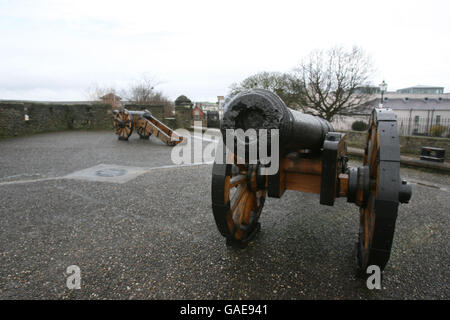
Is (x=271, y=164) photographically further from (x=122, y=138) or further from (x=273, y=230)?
(x=122, y=138)

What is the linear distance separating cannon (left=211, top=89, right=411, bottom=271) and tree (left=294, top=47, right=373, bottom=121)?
45.3 ft

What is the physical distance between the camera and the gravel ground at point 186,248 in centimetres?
221

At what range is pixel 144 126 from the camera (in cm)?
1106

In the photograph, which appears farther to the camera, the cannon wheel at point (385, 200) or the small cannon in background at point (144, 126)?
the small cannon in background at point (144, 126)

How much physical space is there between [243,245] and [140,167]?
461 centimetres

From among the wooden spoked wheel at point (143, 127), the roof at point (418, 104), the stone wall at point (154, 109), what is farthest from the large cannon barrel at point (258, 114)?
the roof at point (418, 104)

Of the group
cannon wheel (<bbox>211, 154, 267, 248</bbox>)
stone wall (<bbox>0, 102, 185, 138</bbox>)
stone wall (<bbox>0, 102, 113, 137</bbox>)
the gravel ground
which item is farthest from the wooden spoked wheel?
cannon wheel (<bbox>211, 154, 267, 248</bbox>)

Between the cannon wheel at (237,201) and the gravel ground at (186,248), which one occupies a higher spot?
the cannon wheel at (237,201)

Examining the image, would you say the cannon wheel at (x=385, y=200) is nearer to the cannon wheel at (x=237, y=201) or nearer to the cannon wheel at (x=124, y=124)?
the cannon wheel at (x=237, y=201)

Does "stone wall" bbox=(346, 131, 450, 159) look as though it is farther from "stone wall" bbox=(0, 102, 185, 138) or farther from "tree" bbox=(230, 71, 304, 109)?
"stone wall" bbox=(0, 102, 185, 138)

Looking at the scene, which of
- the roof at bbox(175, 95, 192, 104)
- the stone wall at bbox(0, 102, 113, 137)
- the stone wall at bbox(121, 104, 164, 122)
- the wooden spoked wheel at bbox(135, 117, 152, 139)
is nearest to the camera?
the wooden spoked wheel at bbox(135, 117, 152, 139)

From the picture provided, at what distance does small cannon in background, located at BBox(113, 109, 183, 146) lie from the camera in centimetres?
1052

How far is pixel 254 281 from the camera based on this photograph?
2.30m

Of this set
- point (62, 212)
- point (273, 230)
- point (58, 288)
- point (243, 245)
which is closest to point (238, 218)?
point (243, 245)
